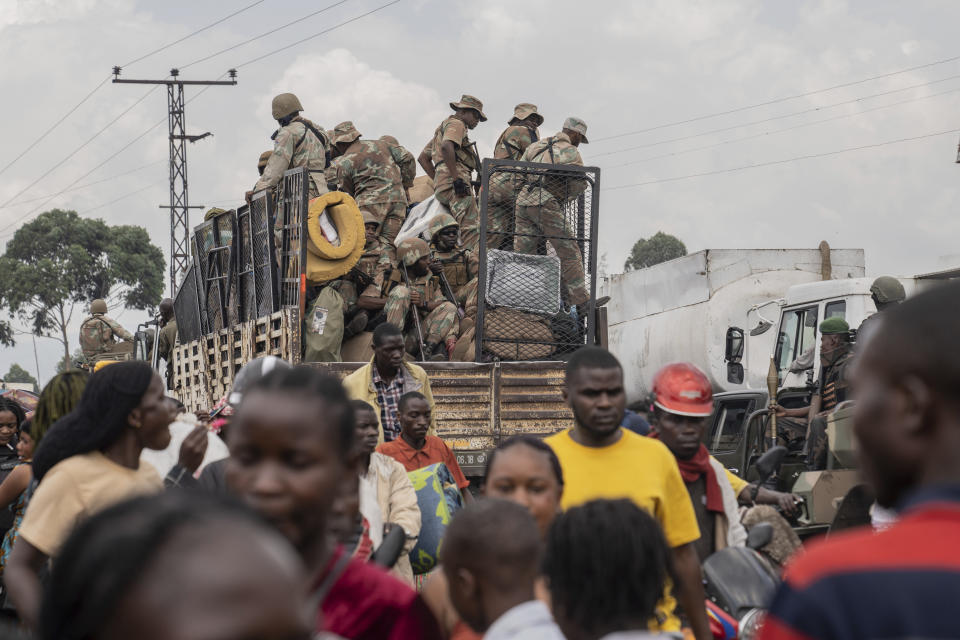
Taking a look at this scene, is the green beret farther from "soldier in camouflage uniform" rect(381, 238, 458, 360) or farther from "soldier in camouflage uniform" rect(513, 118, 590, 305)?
"soldier in camouflage uniform" rect(381, 238, 458, 360)

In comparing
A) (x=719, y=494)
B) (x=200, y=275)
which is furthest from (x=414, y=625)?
(x=200, y=275)

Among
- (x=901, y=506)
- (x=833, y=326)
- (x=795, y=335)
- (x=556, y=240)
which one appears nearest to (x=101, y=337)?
(x=556, y=240)

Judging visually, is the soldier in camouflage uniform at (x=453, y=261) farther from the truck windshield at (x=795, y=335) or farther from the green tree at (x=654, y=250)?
the green tree at (x=654, y=250)

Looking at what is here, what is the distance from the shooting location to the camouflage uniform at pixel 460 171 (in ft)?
38.1

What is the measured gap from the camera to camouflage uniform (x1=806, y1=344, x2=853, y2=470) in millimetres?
8633

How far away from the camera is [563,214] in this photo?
35.1 ft

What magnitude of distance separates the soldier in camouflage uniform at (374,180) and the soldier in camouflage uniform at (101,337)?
231 inches

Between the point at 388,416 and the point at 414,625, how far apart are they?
5746 millimetres

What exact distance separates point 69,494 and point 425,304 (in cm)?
704

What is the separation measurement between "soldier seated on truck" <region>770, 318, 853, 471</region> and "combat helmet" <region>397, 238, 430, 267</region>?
3.24m

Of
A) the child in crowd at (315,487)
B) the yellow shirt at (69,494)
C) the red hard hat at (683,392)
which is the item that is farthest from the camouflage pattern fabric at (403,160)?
the child in crowd at (315,487)

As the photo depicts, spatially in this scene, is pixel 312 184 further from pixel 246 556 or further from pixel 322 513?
pixel 246 556

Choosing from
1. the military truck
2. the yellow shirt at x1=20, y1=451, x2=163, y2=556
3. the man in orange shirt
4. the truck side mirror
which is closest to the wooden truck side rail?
the military truck

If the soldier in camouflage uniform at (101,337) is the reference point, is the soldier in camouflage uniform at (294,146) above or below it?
above
